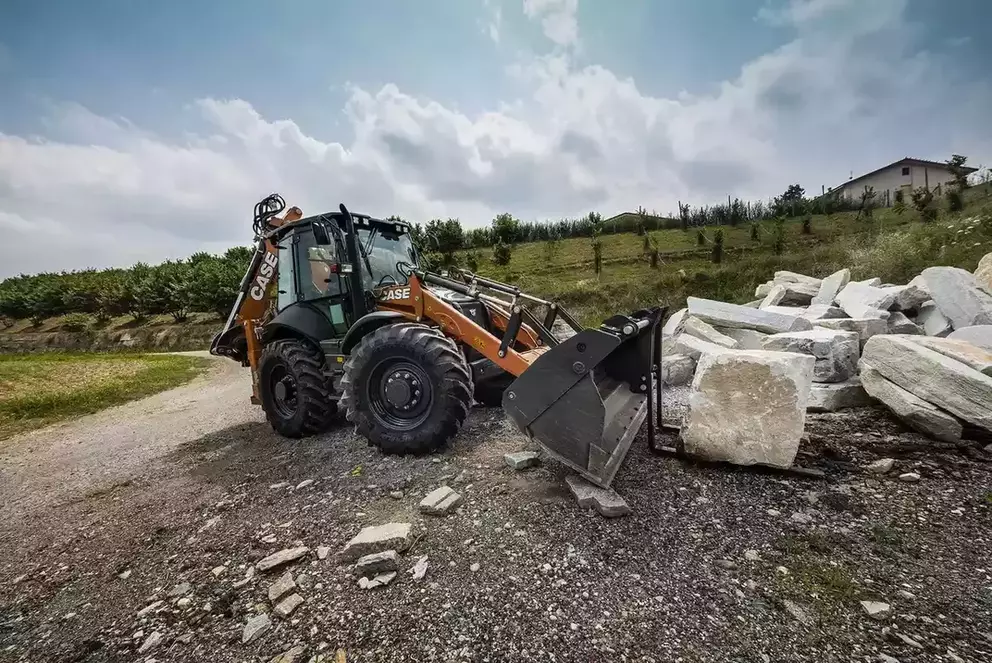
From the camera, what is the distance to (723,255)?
25.2 meters

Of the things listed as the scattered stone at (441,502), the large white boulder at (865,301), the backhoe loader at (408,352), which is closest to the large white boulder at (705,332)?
the large white boulder at (865,301)

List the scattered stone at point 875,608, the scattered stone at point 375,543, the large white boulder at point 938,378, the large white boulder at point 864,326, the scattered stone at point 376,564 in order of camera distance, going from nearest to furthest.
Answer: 1. the scattered stone at point 875,608
2. the scattered stone at point 376,564
3. the scattered stone at point 375,543
4. the large white boulder at point 938,378
5. the large white boulder at point 864,326

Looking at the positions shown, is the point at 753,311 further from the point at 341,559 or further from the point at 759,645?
the point at 341,559

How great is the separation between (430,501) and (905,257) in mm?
15881

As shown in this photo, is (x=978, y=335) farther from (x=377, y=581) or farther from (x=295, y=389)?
(x=295, y=389)

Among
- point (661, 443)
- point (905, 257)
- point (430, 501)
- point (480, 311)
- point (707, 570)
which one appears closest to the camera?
point (707, 570)

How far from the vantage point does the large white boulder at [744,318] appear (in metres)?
6.38

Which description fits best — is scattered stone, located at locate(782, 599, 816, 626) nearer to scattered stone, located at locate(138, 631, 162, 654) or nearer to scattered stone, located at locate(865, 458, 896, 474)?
scattered stone, located at locate(865, 458, 896, 474)

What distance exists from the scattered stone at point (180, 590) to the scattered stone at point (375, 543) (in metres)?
0.85

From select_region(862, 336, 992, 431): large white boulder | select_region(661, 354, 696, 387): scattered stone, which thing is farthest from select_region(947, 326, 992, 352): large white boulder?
select_region(661, 354, 696, 387): scattered stone

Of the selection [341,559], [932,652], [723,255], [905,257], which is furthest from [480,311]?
[723,255]

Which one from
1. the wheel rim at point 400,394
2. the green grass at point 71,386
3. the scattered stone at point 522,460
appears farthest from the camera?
the green grass at point 71,386

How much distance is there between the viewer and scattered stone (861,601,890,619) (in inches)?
77.4

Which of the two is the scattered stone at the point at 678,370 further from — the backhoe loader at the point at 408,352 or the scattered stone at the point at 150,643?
the scattered stone at the point at 150,643
